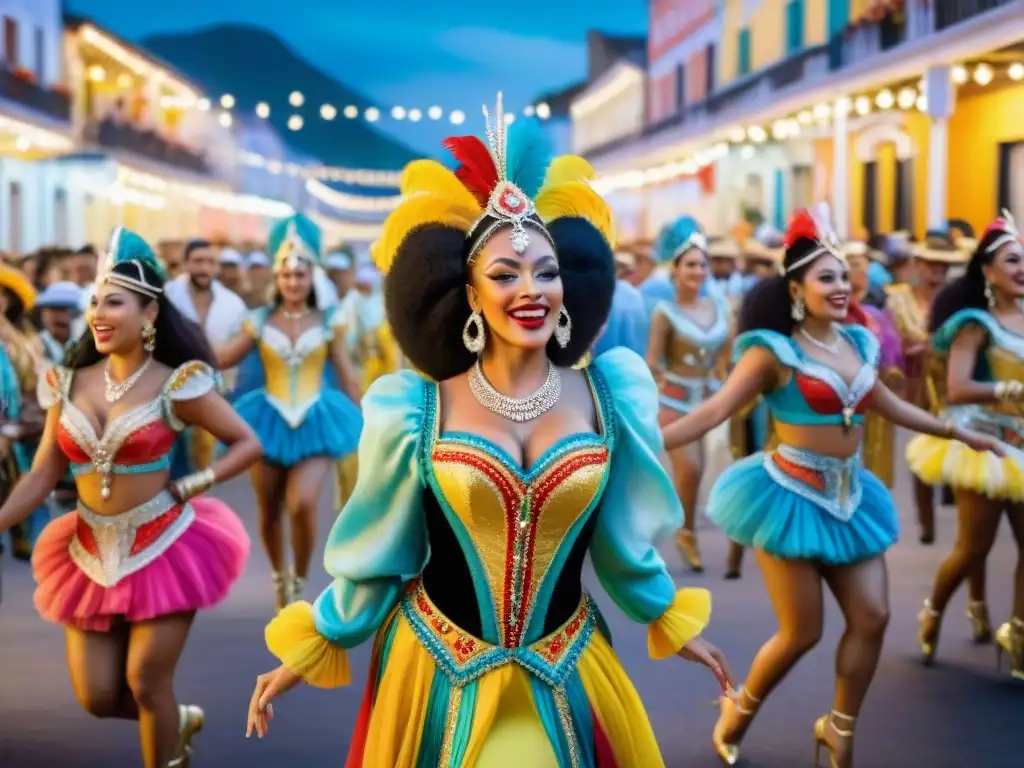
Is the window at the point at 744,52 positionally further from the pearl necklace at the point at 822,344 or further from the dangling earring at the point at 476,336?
the dangling earring at the point at 476,336

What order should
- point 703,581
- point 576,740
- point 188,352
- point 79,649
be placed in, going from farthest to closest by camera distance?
1. point 703,581
2. point 188,352
3. point 79,649
4. point 576,740

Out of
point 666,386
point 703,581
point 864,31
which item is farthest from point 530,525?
point 864,31

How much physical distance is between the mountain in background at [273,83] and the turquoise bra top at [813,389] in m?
51.3

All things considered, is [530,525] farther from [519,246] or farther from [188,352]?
[188,352]

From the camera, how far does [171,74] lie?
55312 millimetres

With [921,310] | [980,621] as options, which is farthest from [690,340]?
[921,310]

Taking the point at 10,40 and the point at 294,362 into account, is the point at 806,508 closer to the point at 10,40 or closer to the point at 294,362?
the point at 294,362

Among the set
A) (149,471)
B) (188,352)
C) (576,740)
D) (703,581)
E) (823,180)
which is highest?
→ (823,180)

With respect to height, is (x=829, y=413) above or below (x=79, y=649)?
above

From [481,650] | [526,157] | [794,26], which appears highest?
[794,26]

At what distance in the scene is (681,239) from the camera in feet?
33.3

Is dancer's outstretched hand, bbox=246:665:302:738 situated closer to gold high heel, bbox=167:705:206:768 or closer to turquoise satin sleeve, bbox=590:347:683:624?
turquoise satin sleeve, bbox=590:347:683:624

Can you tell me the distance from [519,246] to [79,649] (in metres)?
2.43

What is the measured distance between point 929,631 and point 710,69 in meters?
34.4
